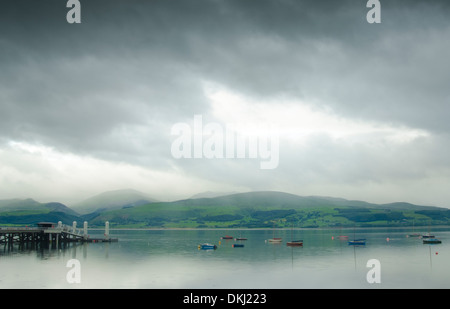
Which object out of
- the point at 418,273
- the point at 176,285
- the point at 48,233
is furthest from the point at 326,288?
the point at 48,233

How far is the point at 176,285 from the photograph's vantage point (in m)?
57.8

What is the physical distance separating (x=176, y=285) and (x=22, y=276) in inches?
999
